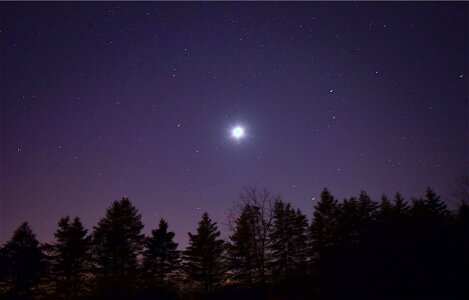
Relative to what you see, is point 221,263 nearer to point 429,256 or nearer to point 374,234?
point 374,234

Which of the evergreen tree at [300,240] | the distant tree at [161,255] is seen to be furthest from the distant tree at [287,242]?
the distant tree at [161,255]

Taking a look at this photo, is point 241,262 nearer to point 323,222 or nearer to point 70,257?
point 323,222

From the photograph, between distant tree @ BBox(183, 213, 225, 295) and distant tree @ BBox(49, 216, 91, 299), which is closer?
distant tree @ BBox(49, 216, 91, 299)

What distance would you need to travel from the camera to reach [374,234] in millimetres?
25000

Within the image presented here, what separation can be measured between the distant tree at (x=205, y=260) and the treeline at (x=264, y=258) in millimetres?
115

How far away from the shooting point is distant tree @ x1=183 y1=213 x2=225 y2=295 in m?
40.0

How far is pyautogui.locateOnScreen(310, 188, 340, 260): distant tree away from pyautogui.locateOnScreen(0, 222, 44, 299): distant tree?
31402 millimetres

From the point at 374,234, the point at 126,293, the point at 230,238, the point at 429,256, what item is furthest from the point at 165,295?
the point at 429,256

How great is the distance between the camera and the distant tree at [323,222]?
42.9 meters

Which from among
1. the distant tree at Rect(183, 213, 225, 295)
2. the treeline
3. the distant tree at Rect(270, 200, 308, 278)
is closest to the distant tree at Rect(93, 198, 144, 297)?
the treeline

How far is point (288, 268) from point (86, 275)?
948 inches

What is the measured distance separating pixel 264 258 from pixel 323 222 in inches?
574

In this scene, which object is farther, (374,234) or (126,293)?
(126,293)

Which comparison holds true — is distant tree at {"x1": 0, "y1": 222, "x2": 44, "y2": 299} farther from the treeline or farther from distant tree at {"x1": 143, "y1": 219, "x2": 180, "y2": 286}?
distant tree at {"x1": 143, "y1": 219, "x2": 180, "y2": 286}
